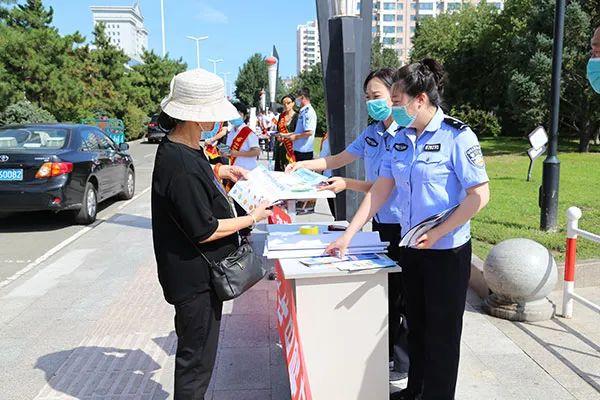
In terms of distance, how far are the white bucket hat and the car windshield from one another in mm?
6568

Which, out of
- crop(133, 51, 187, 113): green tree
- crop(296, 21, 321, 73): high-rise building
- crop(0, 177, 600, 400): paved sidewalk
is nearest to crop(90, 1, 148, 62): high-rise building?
crop(296, 21, 321, 73): high-rise building

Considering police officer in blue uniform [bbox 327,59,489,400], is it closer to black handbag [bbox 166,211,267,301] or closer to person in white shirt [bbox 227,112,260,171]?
black handbag [bbox 166,211,267,301]

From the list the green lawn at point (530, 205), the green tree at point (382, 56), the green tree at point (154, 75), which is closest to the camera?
the green lawn at point (530, 205)

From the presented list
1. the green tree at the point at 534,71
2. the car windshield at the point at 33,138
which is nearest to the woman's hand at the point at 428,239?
the car windshield at the point at 33,138

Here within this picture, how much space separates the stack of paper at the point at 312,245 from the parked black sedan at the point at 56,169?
19.4 feet

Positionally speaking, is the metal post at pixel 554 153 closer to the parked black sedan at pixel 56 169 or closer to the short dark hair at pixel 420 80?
the short dark hair at pixel 420 80

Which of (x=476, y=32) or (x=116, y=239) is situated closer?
(x=116, y=239)

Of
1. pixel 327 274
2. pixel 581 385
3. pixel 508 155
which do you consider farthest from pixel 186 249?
pixel 508 155

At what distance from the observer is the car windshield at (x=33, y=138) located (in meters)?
8.32

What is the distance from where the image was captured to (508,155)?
64.2ft

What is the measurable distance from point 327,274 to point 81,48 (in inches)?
1310

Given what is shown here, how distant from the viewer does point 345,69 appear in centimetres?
472

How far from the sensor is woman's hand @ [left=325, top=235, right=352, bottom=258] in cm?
275

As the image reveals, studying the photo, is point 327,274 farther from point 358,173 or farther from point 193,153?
point 358,173
